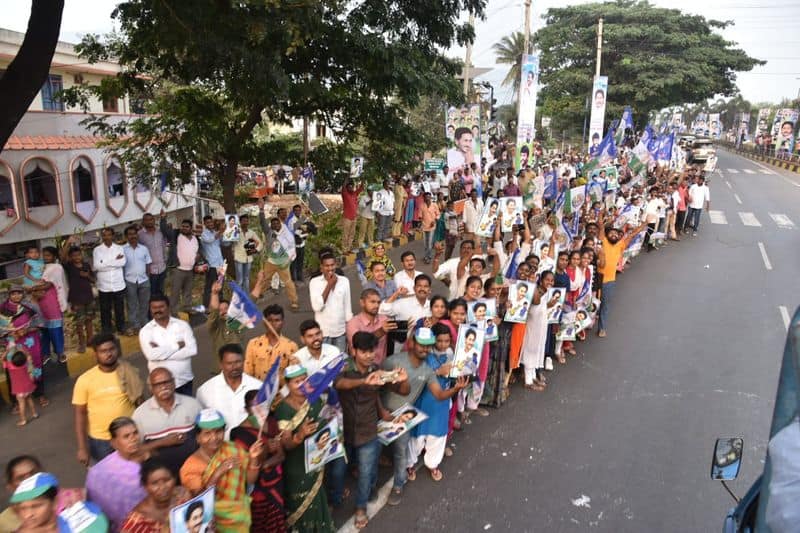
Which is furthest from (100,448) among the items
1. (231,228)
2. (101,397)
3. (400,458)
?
(231,228)

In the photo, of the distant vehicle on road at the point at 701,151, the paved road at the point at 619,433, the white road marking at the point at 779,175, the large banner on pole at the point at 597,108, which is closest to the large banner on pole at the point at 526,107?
the paved road at the point at 619,433

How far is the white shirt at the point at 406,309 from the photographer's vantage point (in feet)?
19.3

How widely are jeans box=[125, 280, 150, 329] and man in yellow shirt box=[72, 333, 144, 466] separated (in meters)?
3.62

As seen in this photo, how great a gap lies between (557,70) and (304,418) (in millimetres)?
42826

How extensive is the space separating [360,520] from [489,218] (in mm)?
5102

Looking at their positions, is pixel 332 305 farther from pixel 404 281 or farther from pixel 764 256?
pixel 764 256

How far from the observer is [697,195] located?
16.1 metres

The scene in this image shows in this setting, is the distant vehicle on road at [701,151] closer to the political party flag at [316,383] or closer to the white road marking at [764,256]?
the white road marking at [764,256]

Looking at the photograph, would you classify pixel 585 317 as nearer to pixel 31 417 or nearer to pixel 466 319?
pixel 466 319

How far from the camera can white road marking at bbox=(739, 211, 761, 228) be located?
730 inches

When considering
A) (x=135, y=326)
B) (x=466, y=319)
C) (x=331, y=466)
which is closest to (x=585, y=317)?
(x=466, y=319)

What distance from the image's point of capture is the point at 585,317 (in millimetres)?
7816

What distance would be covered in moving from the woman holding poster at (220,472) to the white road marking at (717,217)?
62.7ft

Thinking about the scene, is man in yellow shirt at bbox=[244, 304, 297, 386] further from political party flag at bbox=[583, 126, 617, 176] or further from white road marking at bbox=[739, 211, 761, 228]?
white road marking at bbox=[739, 211, 761, 228]
